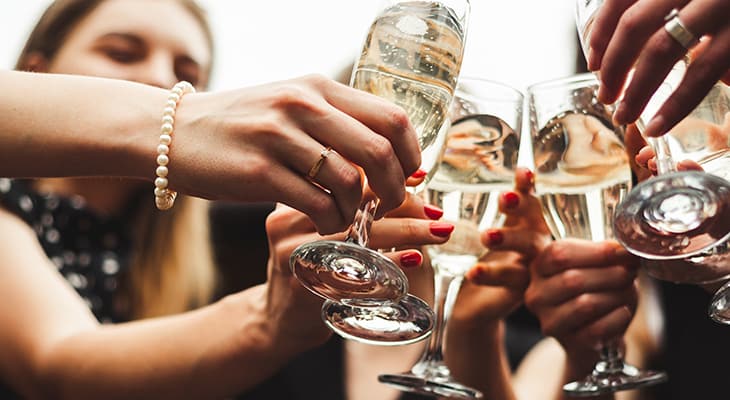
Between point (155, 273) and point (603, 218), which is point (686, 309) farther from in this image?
point (155, 273)

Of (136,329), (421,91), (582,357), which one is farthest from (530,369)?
(421,91)

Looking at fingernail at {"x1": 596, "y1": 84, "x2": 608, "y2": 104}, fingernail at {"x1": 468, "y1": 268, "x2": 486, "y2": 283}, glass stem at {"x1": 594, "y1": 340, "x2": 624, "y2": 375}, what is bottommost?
glass stem at {"x1": 594, "y1": 340, "x2": 624, "y2": 375}

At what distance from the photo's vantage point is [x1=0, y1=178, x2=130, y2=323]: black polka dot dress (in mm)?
1749

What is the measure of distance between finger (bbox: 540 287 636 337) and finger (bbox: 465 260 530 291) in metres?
0.08

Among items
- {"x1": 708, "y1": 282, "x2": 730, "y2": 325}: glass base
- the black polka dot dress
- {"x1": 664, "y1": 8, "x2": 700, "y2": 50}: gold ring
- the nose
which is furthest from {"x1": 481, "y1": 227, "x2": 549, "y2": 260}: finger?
the black polka dot dress

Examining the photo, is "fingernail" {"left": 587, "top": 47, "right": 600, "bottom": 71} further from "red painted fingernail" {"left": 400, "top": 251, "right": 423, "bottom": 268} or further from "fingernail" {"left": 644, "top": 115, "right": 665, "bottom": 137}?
"red painted fingernail" {"left": 400, "top": 251, "right": 423, "bottom": 268}

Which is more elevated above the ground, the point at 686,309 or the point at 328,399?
the point at 686,309

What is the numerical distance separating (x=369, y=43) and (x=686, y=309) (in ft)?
4.93

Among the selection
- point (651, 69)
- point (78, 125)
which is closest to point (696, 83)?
point (651, 69)

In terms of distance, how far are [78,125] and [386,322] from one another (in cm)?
37

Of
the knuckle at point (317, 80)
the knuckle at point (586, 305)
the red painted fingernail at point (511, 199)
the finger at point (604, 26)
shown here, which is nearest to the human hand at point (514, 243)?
the red painted fingernail at point (511, 199)

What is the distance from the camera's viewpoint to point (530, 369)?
6.31 ft

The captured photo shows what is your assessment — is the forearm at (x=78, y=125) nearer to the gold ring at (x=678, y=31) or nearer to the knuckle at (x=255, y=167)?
the knuckle at (x=255, y=167)

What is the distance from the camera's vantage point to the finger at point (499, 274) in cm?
113
